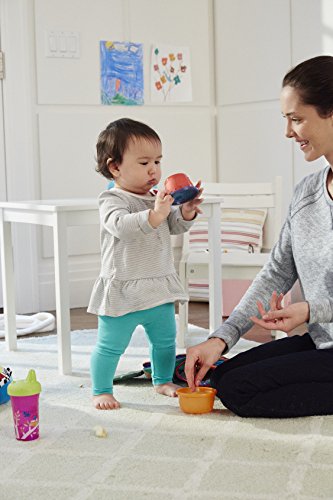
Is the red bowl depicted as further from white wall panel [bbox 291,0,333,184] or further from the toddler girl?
white wall panel [bbox 291,0,333,184]

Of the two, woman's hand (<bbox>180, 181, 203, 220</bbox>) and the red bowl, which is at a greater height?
the red bowl

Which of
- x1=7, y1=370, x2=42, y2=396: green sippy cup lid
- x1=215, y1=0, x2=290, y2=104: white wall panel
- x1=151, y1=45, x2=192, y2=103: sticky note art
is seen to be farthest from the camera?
x1=151, y1=45, x2=192, y2=103: sticky note art

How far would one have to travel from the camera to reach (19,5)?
12.4 ft

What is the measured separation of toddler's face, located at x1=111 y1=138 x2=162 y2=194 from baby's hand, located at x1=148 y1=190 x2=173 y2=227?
140 millimetres

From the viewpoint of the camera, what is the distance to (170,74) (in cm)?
423

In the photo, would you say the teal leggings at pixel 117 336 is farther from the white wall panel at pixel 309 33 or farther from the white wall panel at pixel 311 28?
the white wall panel at pixel 311 28

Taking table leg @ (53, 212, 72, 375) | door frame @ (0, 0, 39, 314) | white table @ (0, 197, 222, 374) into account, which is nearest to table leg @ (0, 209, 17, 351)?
white table @ (0, 197, 222, 374)

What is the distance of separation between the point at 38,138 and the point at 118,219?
1847 millimetres

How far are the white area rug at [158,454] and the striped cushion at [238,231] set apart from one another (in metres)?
1.74

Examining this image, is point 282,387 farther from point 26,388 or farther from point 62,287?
point 62,287

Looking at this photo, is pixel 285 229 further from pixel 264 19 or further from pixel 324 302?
pixel 264 19

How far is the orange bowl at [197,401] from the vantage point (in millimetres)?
2092

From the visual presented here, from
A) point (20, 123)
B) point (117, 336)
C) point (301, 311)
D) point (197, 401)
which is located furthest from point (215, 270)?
point (20, 123)

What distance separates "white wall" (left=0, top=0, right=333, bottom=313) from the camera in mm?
3840
